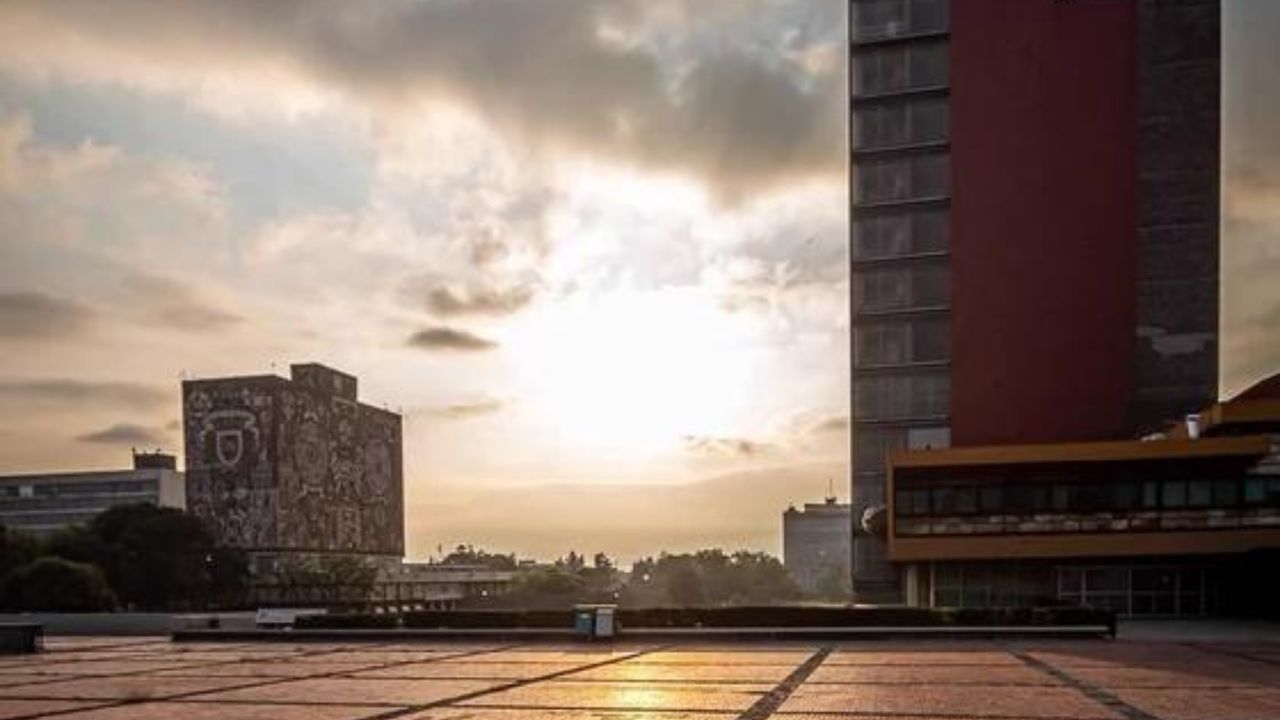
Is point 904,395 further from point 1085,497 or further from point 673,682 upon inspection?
point 673,682

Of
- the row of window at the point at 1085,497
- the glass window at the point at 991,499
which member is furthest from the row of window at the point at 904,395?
the glass window at the point at 991,499

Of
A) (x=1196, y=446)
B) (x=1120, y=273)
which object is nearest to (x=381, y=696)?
(x=1196, y=446)

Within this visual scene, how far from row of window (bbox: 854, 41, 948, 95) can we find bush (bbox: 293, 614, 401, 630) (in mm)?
45576

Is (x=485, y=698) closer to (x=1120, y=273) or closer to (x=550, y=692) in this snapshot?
(x=550, y=692)

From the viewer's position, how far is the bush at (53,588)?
62.1 metres

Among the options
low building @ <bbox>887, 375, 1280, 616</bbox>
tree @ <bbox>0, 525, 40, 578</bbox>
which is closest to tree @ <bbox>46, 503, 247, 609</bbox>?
tree @ <bbox>0, 525, 40, 578</bbox>

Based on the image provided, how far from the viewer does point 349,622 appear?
36.5 metres

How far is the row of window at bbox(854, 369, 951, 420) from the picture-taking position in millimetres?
61938

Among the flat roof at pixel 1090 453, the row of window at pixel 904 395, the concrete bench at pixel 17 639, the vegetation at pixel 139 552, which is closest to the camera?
the concrete bench at pixel 17 639

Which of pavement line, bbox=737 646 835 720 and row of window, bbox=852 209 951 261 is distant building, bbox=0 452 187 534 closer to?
row of window, bbox=852 209 951 261

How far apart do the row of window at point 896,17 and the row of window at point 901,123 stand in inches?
176

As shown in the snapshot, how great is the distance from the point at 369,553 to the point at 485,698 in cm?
15714

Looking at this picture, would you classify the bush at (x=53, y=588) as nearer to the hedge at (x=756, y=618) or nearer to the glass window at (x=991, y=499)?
the hedge at (x=756, y=618)

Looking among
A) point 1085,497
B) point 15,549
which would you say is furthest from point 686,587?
point 1085,497
